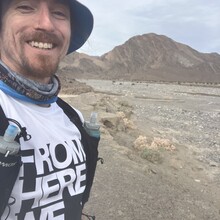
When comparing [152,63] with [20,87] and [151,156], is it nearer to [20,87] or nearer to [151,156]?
[151,156]

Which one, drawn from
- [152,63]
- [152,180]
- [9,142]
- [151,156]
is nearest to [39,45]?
[9,142]

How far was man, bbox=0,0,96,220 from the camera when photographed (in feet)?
5.16

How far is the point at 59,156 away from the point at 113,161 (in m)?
5.72

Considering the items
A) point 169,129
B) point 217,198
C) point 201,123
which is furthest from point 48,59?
point 201,123

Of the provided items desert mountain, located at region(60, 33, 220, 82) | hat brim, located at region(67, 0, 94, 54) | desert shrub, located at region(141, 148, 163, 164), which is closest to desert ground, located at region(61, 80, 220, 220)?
desert shrub, located at region(141, 148, 163, 164)

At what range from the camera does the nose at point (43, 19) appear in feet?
5.48

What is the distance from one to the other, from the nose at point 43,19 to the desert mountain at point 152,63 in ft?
473

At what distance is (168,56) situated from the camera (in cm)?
18175

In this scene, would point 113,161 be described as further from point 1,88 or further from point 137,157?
point 1,88

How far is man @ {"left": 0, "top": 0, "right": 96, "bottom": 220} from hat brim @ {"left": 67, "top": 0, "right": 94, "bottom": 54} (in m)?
0.12

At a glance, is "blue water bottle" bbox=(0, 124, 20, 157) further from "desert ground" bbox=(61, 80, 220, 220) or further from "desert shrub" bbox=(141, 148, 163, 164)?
"desert shrub" bbox=(141, 148, 163, 164)

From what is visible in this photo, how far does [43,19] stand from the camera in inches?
66.1

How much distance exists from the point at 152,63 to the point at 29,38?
578 ft

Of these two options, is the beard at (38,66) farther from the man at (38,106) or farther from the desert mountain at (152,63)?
the desert mountain at (152,63)
